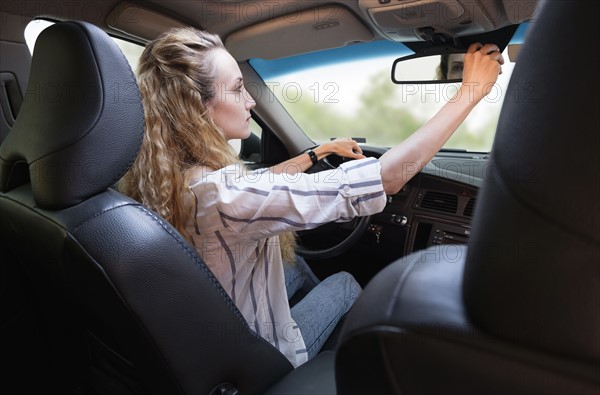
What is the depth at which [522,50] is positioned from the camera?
0.43 meters

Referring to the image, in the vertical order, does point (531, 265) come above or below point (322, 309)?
above

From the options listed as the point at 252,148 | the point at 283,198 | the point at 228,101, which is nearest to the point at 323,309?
the point at 283,198

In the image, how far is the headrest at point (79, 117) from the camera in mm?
908

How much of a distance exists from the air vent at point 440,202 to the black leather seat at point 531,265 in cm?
168

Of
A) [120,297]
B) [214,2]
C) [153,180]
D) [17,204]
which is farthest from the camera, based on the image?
[214,2]

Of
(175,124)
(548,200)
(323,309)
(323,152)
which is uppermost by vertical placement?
(548,200)

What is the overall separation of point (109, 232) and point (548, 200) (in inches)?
30.6

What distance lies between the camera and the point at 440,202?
2.15m

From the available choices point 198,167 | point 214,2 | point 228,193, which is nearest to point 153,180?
point 198,167

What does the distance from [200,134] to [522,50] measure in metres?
0.91

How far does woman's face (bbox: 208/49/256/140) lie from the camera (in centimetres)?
127

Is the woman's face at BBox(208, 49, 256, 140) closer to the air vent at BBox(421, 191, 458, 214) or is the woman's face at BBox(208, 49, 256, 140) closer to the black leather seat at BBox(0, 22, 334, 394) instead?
the black leather seat at BBox(0, 22, 334, 394)

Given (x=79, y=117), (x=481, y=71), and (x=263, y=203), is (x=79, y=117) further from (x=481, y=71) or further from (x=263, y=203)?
(x=481, y=71)

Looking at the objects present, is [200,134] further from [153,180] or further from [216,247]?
[216,247]
